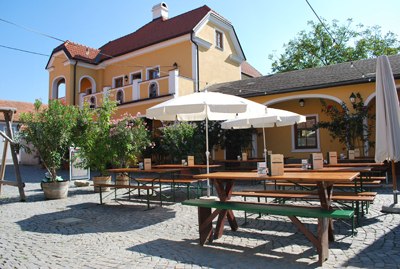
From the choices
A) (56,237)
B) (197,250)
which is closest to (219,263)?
(197,250)

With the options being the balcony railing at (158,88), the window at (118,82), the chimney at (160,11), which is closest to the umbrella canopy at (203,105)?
the balcony railing at (158,88)

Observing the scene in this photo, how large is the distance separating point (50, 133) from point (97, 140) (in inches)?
68.8

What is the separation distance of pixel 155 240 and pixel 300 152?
1135cm

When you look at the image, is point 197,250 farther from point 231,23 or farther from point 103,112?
point 231,23

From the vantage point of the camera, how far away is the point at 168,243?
4.75 meters

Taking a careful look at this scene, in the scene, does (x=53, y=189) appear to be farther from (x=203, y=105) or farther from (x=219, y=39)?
(x=219, y=39)

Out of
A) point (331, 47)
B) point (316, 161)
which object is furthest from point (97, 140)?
point (331, 47)

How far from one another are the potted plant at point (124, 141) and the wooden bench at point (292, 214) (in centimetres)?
605

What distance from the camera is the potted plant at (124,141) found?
1054 centimetres

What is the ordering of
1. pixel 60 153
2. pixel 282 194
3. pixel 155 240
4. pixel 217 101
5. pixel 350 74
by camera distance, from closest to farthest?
1. pixel 155 240
2. pixel 282 194
3. pixel 217 101
4. pixel 60 153
5. pixel 350 74

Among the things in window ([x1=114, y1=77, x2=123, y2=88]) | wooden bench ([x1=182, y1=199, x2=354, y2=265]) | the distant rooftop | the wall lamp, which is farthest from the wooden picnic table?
window ([x1=114, y1=77, x2=123, y2=88])

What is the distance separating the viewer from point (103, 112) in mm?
10586

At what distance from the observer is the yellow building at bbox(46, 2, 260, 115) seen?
1768 centimetres

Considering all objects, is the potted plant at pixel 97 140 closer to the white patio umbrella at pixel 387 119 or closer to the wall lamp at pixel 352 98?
the white patio umbrella at pixel 387 119
